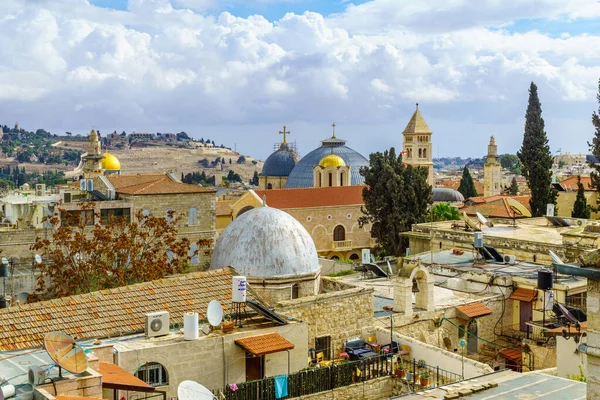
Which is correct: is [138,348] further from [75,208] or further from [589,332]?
[75,208]

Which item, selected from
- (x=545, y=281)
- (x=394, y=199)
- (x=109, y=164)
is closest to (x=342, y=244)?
(x=394, y=199)

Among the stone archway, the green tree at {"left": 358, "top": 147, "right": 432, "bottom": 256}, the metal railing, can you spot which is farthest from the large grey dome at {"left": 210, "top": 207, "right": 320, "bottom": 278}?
the green tree at {"left": 358, "top": 147, "right": 432, "bottom": 256}

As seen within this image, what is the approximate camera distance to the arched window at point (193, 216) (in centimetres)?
4097

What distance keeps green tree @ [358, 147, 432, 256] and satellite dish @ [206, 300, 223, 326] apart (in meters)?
29.3

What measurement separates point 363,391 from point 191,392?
5799mm

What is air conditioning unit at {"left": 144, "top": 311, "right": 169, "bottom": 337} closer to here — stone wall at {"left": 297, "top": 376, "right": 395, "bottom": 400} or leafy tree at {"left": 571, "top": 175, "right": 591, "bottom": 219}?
stone wall at {"left": 297, "top": 376, "right": 395, "bottom": 400}

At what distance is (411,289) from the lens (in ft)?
68.2

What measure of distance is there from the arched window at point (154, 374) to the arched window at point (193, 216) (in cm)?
2681

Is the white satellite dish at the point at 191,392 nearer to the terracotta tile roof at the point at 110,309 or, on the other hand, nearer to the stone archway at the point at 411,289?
the terracotta tile roof at the point at 110,309

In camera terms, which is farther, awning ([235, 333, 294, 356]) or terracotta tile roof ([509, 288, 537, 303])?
terracotta tile roof ([509, 288, 537, 303])

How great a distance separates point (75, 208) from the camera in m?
36.9

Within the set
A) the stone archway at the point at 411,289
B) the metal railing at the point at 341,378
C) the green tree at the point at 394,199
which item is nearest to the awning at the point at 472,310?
the stone archway at the point at 411,289

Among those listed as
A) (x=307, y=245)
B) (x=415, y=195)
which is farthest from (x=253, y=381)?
(x=415, y=195)

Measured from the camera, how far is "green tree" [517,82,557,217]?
49.3 meters
